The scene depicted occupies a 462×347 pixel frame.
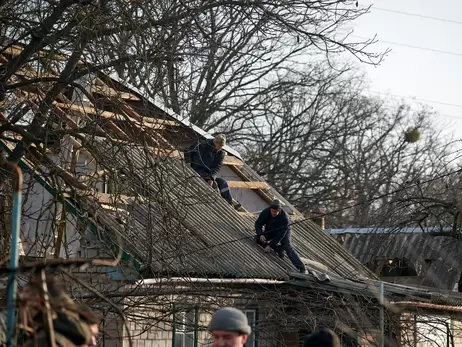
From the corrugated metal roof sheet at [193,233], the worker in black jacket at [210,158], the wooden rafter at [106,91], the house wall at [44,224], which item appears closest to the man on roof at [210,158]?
the worker in black jacket at [210,158]

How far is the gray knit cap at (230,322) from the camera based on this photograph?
6.55 m

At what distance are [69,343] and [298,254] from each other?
49.1ft

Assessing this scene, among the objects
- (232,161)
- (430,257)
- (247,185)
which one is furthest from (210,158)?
(430,257)

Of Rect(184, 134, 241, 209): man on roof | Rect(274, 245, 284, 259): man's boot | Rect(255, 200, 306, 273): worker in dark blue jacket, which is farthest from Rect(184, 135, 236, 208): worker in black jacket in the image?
Rect(274, 245, 284, 259): man's boot

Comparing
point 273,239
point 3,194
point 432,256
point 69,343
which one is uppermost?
point 432,256

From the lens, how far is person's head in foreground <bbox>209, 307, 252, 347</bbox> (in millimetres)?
6551

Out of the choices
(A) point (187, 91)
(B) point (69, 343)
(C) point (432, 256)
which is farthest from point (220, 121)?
(B) point (69, 343)

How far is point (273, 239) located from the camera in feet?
62.9

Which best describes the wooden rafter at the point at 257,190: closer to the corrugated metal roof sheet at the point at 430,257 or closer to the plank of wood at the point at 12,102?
the corrugated metal roof sheet at the point at 430,257

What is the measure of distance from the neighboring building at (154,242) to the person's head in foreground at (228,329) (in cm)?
151

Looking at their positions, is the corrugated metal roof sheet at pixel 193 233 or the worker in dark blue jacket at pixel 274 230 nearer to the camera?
the corrugated metal roof sheet at pixel 193 233

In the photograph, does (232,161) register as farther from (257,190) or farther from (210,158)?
(210,158)

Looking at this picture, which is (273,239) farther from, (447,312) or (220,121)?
(220,121)

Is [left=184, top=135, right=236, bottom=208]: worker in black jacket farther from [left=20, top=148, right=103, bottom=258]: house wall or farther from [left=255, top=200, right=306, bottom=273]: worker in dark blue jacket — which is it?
[left=20, top=148, right=103, bottom=258]: house wall
